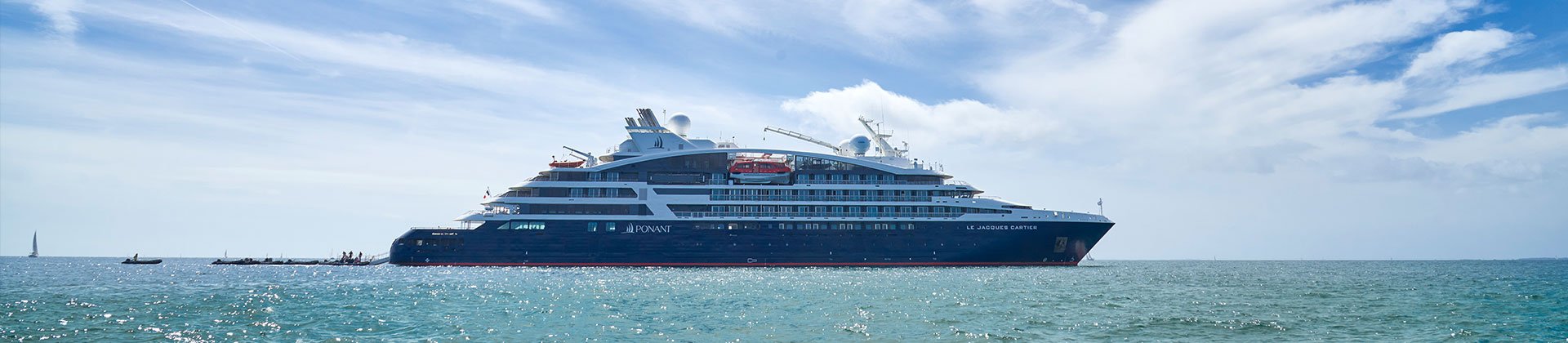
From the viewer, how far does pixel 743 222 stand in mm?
57500

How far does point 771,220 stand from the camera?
189 feet

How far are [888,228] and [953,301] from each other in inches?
1188

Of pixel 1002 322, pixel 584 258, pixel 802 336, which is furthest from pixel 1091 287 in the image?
pixel 584 258

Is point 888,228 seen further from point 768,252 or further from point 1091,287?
point 1091,287

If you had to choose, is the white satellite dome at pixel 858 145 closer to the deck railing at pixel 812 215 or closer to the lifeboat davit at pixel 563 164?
the deck railing at pixel 812 215

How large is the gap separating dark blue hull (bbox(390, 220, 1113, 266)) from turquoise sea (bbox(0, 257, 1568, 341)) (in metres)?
16.1

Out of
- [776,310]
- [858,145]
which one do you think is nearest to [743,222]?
[858,145]

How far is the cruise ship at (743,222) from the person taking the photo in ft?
185

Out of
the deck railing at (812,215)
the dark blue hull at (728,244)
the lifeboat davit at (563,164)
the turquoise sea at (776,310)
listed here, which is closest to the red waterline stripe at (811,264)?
the dark blue hull at (728,244)

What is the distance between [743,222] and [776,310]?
32.8 m

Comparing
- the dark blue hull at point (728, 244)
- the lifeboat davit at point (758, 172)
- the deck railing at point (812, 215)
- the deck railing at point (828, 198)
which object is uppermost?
the lifeboat davit at point (758, 172)

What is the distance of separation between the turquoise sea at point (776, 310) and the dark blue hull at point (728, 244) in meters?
16.1

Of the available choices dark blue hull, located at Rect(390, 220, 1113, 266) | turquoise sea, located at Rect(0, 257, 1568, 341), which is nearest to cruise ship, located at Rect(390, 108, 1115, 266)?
dark blue hull, located at Rect(390, 220, 1113, 266)

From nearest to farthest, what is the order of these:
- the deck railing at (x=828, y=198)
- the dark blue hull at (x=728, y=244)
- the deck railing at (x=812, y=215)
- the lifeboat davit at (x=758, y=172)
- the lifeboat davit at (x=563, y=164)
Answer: the dark blue hull at (x=728, y=244), the deck railing at (x=812, y=215), the deck railing at (x=828, y=198), the lifeboat davit at (x=758, y=172), the lifeboat davit at (x=563, y=164)
